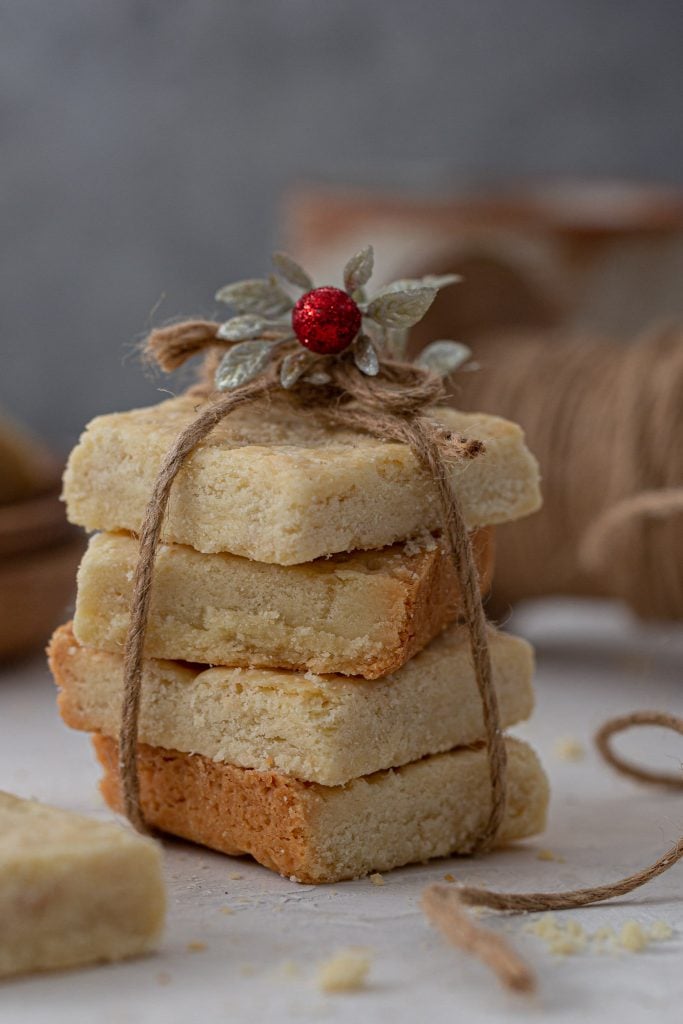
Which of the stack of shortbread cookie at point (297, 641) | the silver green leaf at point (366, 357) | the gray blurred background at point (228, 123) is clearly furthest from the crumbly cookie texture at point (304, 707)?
the gray blurred background at point (228, 123)

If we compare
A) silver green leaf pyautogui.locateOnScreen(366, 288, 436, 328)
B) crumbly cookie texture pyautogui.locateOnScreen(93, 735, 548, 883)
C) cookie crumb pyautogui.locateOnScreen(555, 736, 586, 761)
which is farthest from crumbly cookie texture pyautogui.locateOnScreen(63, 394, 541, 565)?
cookie crumb pyautogui.locateOnScreen(555, 736, 586, 761)

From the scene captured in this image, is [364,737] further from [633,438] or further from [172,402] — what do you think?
[633,438]

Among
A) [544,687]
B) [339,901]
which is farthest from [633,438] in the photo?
[339,901]

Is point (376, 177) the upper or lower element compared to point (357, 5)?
lower

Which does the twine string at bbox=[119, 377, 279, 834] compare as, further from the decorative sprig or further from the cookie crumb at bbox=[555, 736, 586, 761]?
the cookie crumb at bbox=[555, 736, 586, 761]

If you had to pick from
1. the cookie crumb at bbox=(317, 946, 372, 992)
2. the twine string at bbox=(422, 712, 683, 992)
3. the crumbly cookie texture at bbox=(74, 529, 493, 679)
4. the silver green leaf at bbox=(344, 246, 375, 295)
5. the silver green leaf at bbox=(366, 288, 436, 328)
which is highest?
the silver green leaf at bbox=(344, 246, 375, 295)
